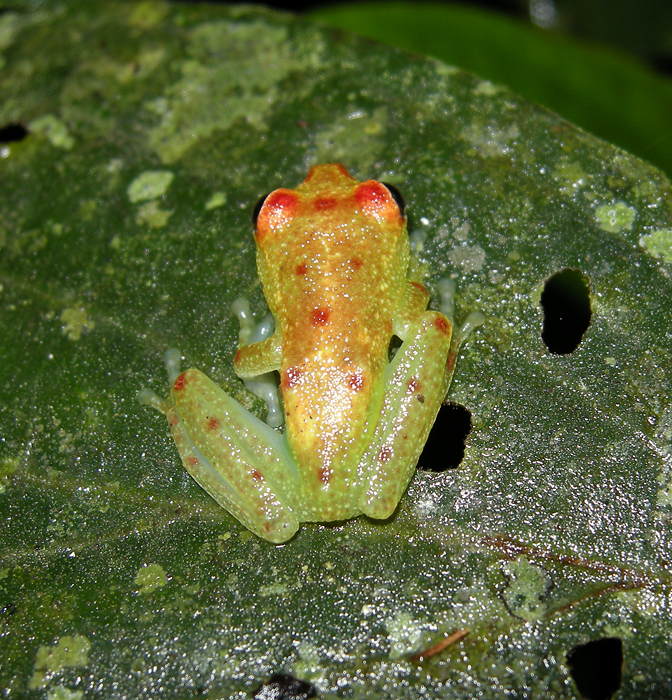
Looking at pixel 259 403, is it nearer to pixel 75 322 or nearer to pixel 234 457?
pixel 234 457

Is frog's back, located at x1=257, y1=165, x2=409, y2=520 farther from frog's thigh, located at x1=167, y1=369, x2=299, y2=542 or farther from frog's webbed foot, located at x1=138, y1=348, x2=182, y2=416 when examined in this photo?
frog's webbed foot, located at x1=138, y1=348, x2=182, y2=416

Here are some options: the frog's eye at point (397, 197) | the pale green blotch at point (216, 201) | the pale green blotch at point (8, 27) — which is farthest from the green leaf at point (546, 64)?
the pale green blotch at point (8, 27)

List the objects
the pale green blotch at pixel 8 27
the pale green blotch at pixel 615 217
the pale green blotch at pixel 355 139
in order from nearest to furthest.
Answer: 1. the pale green blotch at pixel 615 217
2. the pale green blotch at pixel 355 139
3. the pale green blotch at pixel 8 27

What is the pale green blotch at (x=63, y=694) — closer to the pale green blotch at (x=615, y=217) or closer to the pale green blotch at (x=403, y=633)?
the pale green blotch at (x=403, y=633)

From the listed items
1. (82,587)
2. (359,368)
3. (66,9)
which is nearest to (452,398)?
(359,368)


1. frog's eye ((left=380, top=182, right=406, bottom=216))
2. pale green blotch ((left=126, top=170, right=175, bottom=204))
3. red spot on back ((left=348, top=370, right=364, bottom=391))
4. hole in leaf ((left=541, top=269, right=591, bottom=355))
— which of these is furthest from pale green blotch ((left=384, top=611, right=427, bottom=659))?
pale green blotch ((left=126, top=170, right=175, bottom=204))

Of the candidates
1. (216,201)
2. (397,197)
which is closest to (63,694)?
(216,201)
